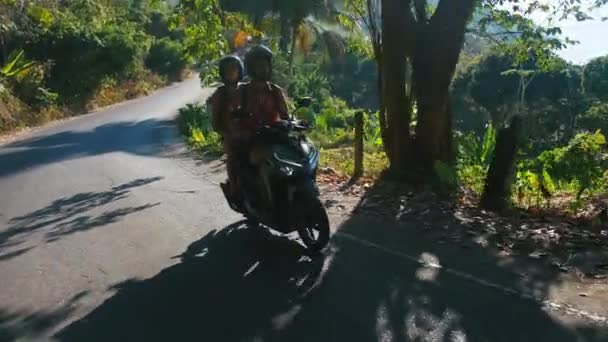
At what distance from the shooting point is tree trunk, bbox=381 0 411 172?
915 cm

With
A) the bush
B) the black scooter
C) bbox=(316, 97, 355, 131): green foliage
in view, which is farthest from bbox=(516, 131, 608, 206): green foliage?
the bush

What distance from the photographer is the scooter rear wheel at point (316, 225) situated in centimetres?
600

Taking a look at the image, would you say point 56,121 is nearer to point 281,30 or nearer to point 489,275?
point 281,30

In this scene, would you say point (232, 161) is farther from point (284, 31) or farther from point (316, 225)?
point (284, 31)

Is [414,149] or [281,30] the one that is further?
[281,30]

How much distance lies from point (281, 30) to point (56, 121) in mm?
12114

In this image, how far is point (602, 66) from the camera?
34906 millimetres

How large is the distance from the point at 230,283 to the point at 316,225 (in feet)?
3.49

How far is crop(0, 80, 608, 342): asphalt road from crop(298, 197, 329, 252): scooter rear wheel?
140mm

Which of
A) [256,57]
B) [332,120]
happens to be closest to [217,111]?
[256,57]

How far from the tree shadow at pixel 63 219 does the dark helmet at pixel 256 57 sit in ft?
9.35

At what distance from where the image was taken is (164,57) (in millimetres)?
50406

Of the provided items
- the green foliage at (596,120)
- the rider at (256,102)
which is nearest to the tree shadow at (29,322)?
the rider at (256,102)

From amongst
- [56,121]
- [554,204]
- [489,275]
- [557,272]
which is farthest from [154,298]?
[56,121]
